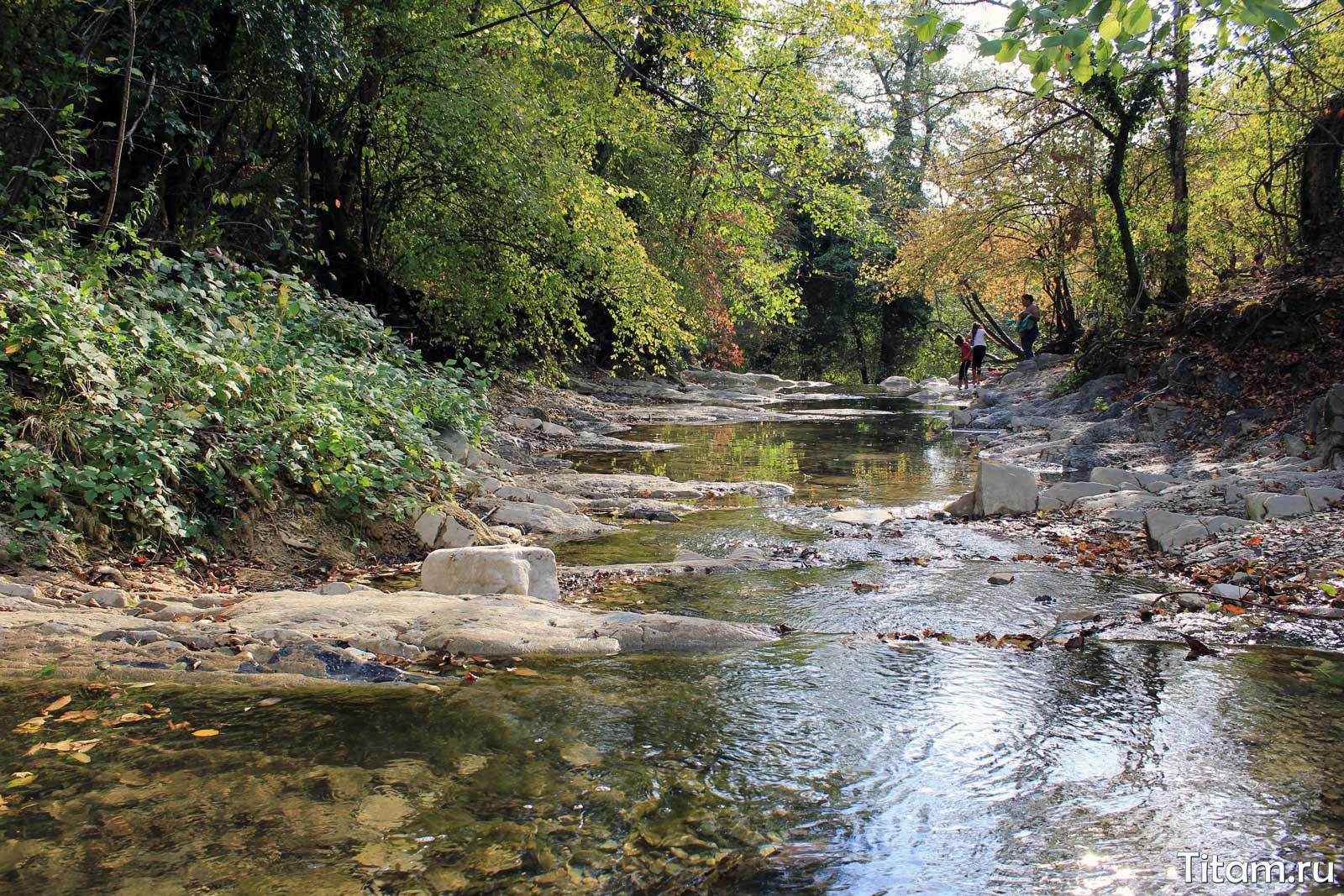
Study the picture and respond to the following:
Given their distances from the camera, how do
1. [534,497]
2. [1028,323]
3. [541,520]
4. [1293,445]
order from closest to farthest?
[541,520], [534,497], [1293,445], [1028,323]

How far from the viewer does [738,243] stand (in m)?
21.9

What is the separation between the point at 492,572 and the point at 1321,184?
13.1m

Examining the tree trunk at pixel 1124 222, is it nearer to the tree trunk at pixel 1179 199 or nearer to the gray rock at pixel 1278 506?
the tree trunk at pixel 1179 199

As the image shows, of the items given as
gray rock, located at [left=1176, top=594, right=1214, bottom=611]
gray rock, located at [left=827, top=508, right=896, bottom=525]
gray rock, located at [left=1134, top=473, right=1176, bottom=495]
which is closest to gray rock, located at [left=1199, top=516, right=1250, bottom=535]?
gray rock, located at [left=1176, top=594, right=1214, bottom=611]

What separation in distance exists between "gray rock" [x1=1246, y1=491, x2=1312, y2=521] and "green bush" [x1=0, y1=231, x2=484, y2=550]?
6.10 metres

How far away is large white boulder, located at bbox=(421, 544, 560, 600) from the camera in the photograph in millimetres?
4984

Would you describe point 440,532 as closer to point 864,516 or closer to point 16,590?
point 16,590

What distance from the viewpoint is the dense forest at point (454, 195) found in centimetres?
492

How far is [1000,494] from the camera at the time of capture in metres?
8.32

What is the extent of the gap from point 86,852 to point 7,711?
3.51 ft

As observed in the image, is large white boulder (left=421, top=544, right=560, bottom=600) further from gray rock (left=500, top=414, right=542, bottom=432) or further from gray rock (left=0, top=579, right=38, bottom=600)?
gray rock (left=500, top=414, right=542, bottom=432)

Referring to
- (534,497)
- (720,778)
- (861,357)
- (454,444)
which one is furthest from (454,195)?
(861,357)

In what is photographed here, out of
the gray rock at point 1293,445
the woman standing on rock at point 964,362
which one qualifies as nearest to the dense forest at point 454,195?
the woman standing on rock at point 964,362

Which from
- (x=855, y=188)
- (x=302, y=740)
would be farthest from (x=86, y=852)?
(x=855, y=188)
